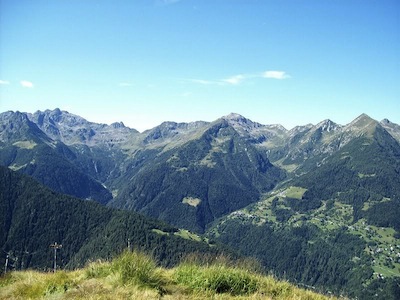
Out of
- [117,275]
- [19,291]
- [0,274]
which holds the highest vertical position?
[117,275]

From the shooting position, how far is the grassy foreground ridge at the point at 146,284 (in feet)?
30.9

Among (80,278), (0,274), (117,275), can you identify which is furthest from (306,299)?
(0,274)

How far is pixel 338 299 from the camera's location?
456 inches

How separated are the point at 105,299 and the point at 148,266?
2.34 metres

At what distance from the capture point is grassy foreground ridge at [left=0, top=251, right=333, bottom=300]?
30.9 feet

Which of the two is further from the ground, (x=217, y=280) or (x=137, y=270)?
(x=137, y=270)

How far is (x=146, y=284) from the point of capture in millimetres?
9961

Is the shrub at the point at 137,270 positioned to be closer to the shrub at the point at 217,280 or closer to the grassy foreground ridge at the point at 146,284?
the grassy foreground ridge at the point at 146,284

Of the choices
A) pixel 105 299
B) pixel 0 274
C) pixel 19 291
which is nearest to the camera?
pixel 105 299

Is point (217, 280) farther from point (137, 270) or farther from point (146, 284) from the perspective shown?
point (137, 270)

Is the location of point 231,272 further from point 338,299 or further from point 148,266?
point 338,299

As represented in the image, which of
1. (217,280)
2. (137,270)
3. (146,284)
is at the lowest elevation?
(146,284)

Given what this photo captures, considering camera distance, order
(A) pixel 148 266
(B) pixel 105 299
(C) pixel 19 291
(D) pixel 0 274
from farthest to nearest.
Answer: (D) pixel 0 274, (A) pixel 148 266, (C) pixel 19 291, (B) pixel 105 299

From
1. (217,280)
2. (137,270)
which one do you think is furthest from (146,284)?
(217,280)
